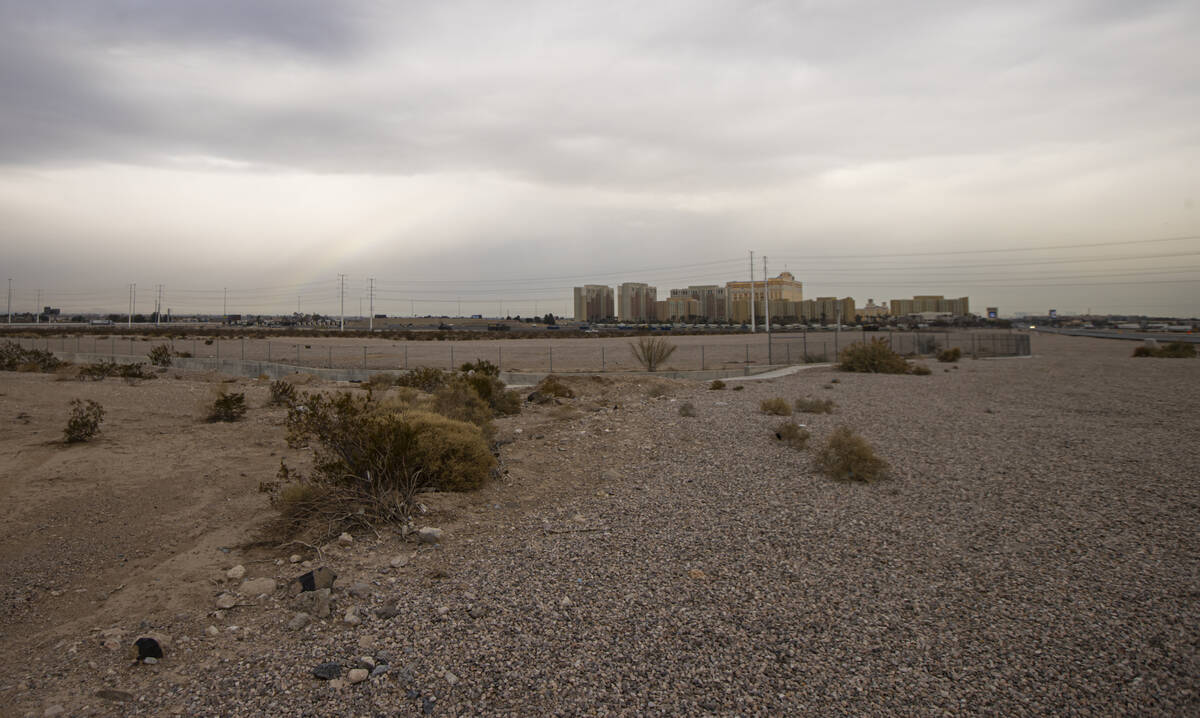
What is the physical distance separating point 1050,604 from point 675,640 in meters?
3.43

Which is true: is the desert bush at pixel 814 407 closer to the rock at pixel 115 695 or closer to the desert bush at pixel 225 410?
the desert bush at pixel 225 410

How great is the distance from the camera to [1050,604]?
5863 mm

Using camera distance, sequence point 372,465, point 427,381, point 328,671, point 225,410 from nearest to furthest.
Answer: point 328,671
point 372,465
point 225,410
point 427,381

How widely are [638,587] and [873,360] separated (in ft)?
97.1

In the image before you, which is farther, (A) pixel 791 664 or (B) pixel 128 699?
(A) pixel 791 664

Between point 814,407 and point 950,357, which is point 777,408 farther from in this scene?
point 950,357

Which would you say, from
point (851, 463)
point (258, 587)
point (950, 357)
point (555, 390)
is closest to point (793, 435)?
point (851, 463)

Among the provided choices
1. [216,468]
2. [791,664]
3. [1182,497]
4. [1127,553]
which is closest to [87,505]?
[216,468]

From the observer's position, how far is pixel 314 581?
6.07 metres

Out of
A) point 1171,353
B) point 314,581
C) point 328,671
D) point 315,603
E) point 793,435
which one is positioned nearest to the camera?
point 328,671

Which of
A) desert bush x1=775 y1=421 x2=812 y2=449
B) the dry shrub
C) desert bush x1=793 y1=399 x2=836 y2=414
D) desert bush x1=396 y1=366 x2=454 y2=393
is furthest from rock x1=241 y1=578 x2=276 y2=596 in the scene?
desert bush x1=793 y1=399 x2=836 y2=414

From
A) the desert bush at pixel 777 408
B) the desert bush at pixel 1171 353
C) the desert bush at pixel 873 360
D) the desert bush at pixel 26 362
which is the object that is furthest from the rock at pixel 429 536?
the desert bush at pixel 1171 353

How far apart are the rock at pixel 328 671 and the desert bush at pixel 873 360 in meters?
31.2

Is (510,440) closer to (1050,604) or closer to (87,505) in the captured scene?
(87,505)
